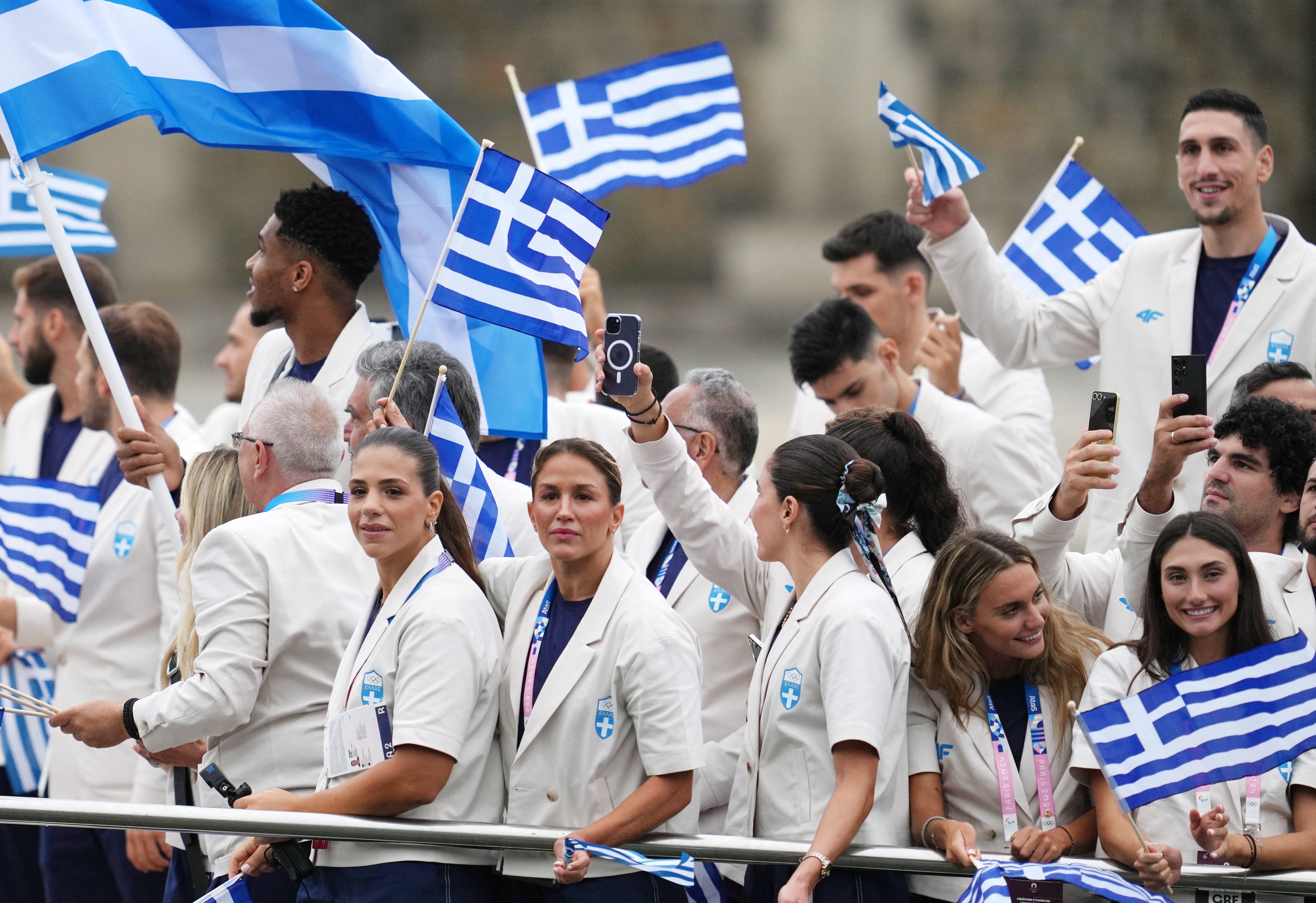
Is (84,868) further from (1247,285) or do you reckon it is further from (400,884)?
(1247,285)

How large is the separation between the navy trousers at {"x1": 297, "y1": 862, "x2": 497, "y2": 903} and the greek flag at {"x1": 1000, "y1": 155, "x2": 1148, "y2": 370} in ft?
14.8

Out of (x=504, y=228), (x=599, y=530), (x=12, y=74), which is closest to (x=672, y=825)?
(x=599, y=530)

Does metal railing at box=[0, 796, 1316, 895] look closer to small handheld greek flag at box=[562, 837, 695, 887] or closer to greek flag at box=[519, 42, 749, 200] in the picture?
small handheld greek flag at box=[562, 837, 695, 887]

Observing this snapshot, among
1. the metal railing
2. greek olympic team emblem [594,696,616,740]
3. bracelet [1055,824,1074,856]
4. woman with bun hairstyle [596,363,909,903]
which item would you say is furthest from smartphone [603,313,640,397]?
bracelet [1055,824,1074,856]

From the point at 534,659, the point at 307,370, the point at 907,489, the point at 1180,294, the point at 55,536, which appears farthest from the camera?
the point at 55,536

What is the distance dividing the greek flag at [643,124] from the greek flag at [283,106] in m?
2.11

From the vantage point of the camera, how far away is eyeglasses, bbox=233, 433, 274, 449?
5.02 meters

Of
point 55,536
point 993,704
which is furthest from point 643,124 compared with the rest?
point 993,704

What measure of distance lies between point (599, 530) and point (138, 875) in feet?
9.09

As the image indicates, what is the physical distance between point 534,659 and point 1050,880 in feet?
4.76

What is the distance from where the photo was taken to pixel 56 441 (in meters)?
7.50

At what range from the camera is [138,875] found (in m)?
6.24

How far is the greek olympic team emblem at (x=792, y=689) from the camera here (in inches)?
177

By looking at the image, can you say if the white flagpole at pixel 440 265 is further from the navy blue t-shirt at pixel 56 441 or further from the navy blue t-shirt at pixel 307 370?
the navy blue t-shirt at pixel 56 441
